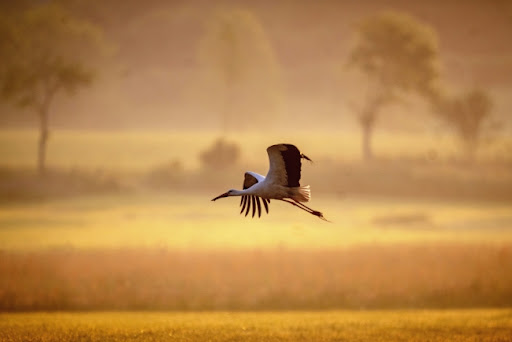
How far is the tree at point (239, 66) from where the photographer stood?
95.6 ft

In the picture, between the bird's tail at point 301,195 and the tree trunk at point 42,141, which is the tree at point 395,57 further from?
the bird's tail at point 301,195

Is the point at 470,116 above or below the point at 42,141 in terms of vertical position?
above

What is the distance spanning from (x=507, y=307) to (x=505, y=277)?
1.02 meters

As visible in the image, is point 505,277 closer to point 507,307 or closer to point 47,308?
Answer: point 507,307

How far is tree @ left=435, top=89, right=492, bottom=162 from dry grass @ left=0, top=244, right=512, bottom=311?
10549 mm

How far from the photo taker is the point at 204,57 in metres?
29.7

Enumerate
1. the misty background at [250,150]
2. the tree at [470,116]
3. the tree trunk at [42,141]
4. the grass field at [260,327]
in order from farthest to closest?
the tree at [470,116], the tree trunk at [42,141], the misty background at [250,150], the grass field at [260,327]

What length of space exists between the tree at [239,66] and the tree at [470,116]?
285 inches

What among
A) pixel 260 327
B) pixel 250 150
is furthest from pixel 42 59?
pixel 260 327

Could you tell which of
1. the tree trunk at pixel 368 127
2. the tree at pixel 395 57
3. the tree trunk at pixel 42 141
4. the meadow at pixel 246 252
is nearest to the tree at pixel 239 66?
the meadow at pixel 246 252

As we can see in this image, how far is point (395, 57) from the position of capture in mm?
28469

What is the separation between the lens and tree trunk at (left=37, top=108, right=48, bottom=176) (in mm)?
24344

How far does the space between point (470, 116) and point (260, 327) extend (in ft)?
57.5

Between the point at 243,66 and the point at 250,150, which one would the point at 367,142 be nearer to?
the point at 250,150
